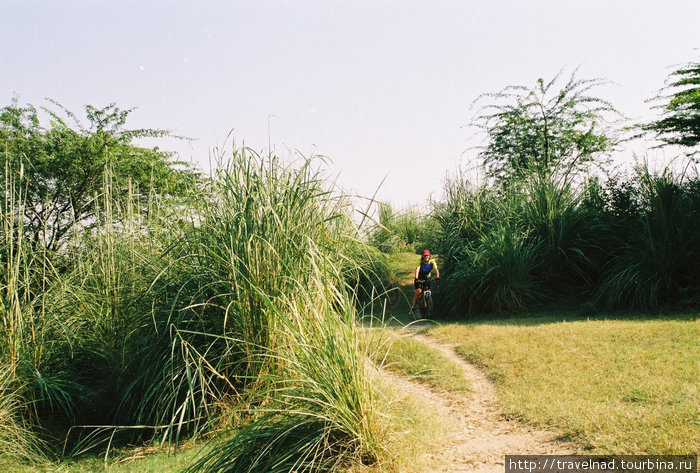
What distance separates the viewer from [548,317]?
8.26m

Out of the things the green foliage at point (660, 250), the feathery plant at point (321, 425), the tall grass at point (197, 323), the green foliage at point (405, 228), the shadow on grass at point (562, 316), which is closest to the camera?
the feathery plant at point (321, 425)

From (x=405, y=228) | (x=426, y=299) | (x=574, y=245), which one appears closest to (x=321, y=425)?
(x=426, y=299)

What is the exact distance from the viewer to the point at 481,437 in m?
3.82

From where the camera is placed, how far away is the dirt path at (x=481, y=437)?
332cm

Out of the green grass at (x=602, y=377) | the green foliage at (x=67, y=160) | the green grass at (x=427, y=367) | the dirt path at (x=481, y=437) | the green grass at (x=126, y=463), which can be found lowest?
the green grass at (x=126, y=463)

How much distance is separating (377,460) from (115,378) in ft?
10.5

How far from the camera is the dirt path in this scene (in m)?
3.32

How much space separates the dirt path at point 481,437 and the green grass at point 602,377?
0.48ft

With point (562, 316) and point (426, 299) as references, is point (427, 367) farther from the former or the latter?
point (426, 299)

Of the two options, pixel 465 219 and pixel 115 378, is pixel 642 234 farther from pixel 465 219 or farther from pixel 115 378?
pixel 115 378

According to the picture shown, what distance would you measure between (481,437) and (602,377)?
5.56 ft

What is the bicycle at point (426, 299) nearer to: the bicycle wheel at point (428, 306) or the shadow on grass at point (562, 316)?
the bicycle wheel at point (428, 306)

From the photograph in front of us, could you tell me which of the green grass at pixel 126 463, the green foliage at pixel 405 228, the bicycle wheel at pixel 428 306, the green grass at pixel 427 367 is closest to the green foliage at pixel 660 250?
the bicycle wheel at pixel 428 306

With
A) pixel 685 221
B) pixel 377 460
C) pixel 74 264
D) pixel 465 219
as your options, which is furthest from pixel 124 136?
pixel 685 221
